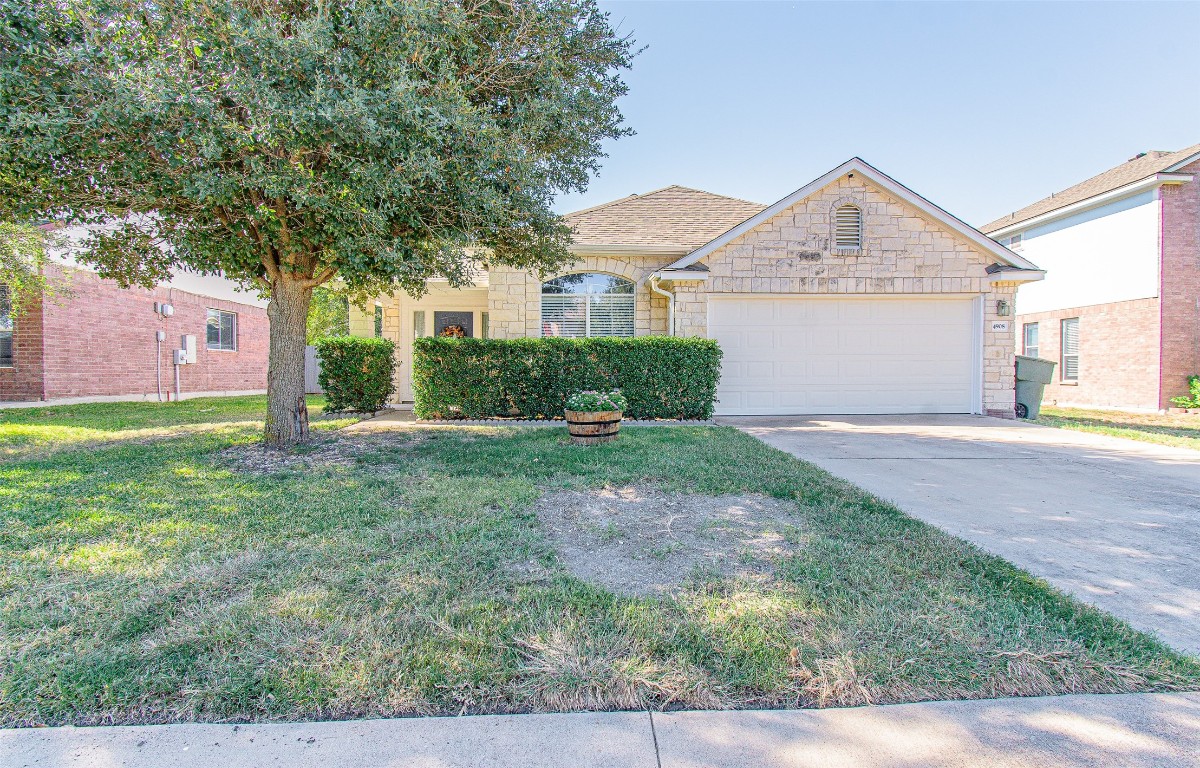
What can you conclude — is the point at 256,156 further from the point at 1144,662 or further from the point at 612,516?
the point at 1144,662

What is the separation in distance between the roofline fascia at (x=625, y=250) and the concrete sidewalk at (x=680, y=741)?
370 inches

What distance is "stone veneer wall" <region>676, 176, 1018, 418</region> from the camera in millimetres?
10156

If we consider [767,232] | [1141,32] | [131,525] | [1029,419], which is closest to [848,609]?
[131,525]

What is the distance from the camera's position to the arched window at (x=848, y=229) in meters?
10.2

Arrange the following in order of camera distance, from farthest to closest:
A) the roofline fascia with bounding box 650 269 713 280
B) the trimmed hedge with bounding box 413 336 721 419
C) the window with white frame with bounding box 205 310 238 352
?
the window with white frame with bounding box 205 310 238 352 < the roofline fascia with bounding box 650 269 713 280 < the trimmed hedge with bounding box 413 336 721 419

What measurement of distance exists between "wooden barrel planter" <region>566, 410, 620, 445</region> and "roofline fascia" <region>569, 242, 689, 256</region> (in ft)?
15.0

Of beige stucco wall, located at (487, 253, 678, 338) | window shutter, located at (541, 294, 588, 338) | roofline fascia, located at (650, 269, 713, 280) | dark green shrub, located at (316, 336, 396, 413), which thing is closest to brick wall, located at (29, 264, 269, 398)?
dark green shrub, located at (316, 336, 396, 413)

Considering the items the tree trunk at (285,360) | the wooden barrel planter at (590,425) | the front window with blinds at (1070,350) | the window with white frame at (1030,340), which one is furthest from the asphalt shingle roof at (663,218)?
the window with white frame at (1030,340)

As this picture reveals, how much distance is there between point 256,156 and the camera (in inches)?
196

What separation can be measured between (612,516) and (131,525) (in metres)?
3.33

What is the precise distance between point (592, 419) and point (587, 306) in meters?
4.44

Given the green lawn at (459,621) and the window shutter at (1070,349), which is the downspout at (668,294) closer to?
the green lawn at (459,621)

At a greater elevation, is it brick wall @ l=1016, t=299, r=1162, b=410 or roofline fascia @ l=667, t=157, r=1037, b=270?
roofline fascia @ l=667, t=157, r=1037, b=270

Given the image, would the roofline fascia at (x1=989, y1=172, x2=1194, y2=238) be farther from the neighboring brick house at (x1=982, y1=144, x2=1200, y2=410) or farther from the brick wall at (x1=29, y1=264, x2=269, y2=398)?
the brick wall at (x1=29, y1=264, x2=269, y2=398)
